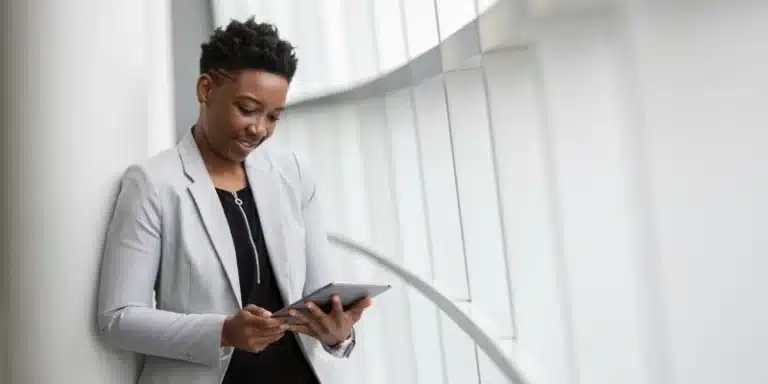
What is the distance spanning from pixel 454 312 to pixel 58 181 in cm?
120

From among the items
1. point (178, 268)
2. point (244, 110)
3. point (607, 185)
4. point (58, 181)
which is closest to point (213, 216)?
point (178, 268)

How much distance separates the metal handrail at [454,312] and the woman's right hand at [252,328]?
2.43ft

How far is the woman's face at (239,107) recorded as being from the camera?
5.57ft

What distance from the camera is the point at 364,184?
321 cm

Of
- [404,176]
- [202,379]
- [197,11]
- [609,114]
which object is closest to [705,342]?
[609,114]

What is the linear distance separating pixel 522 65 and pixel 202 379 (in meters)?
1.04

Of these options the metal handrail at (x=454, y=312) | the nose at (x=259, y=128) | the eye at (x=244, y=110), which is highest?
the eye at (x=244, y=110)

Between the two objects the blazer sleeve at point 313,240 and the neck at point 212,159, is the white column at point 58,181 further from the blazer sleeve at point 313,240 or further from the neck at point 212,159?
the blazer sleeve at point 313,240

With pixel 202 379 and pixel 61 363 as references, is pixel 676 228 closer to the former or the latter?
pixel 202 379

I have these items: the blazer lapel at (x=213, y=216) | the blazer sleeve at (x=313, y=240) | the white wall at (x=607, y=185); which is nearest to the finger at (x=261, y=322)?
the blazer lapel at (x=213, y=216)

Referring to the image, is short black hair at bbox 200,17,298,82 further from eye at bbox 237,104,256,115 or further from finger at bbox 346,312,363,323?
finger at bbox 346,312,363,323

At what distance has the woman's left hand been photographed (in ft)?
5.11

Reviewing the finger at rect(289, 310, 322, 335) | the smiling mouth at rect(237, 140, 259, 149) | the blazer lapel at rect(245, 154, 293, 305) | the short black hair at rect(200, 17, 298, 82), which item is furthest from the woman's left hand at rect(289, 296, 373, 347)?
the short black hair at rect(200, 17, 298, 82)

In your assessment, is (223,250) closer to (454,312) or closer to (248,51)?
(248,51)
